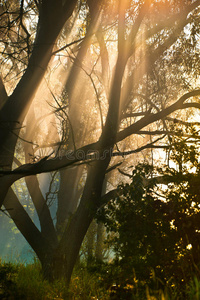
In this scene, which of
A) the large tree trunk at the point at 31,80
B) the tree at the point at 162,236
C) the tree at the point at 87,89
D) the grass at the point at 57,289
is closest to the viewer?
the grass at the point at 57,289

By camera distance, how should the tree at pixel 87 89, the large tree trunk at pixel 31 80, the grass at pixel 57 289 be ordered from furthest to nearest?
the tree at pixel 87 89 < the large tree trunk at pixel 31 80 < the grass at pixel 57 289

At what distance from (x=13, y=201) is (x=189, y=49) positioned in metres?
6.68

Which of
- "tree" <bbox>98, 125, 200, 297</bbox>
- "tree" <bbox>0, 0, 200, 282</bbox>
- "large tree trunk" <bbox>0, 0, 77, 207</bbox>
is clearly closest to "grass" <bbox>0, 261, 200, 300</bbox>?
"tree" <bbox>98, 125, 200, 297</bbox>

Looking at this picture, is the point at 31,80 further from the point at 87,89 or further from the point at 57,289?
the point at 87,89

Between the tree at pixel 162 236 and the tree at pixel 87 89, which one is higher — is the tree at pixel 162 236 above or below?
below

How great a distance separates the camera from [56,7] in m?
6.11

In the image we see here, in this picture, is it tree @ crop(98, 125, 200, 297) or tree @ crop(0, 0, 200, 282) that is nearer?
tree @ crop(98, 125, 200, 297)

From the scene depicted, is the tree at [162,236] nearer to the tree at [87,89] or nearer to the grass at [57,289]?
the grass at [57,289]

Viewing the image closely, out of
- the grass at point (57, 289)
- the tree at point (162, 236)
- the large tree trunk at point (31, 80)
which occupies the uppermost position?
the large tree trunk at point (31, 80)

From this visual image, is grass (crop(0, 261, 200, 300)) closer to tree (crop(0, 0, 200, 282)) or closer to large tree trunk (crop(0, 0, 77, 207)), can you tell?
tree (crop(0, 0, 200, 282))

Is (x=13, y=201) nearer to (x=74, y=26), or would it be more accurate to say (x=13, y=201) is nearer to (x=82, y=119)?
(x=82, y=119)

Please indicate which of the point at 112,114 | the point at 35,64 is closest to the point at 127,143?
the point at 112,114

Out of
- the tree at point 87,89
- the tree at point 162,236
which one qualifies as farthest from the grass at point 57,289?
the tree at point 87,89

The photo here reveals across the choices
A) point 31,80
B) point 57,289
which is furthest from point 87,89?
point 57,289
